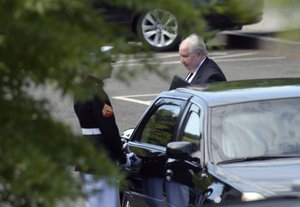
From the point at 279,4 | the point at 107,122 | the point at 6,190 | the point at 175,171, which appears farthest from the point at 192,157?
the point at 279,4

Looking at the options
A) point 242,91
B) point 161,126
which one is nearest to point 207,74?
point 161,126

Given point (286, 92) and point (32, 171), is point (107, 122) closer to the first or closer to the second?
point (286, 92)

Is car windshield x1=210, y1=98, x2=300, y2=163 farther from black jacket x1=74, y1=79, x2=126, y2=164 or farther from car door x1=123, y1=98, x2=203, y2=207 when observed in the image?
black jacket x1=74, y1=79, x2=126, y2=164

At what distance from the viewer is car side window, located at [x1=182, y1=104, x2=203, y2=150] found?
676 cm

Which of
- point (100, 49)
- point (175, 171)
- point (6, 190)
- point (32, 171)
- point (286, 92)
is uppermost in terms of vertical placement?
point (100, 49)

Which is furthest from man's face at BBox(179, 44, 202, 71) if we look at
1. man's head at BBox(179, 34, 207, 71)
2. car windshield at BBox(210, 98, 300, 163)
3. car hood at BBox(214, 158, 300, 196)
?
car hood at BBox(214, 158, 300, 196)

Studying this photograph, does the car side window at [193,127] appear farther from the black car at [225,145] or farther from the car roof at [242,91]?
the car roof at [242,91]

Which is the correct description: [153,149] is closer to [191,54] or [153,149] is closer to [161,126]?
[161,126]

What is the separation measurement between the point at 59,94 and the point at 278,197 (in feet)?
12.3

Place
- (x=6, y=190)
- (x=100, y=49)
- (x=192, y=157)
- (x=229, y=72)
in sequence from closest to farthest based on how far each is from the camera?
(x=100, y=49) → (x=6, y=190) → (x=192, y=157) → (x=229, y=72)

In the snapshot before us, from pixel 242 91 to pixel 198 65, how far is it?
156 cm

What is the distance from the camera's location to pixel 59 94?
2.07m

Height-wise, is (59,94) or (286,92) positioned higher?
(59,94)

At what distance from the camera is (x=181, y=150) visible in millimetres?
6609
